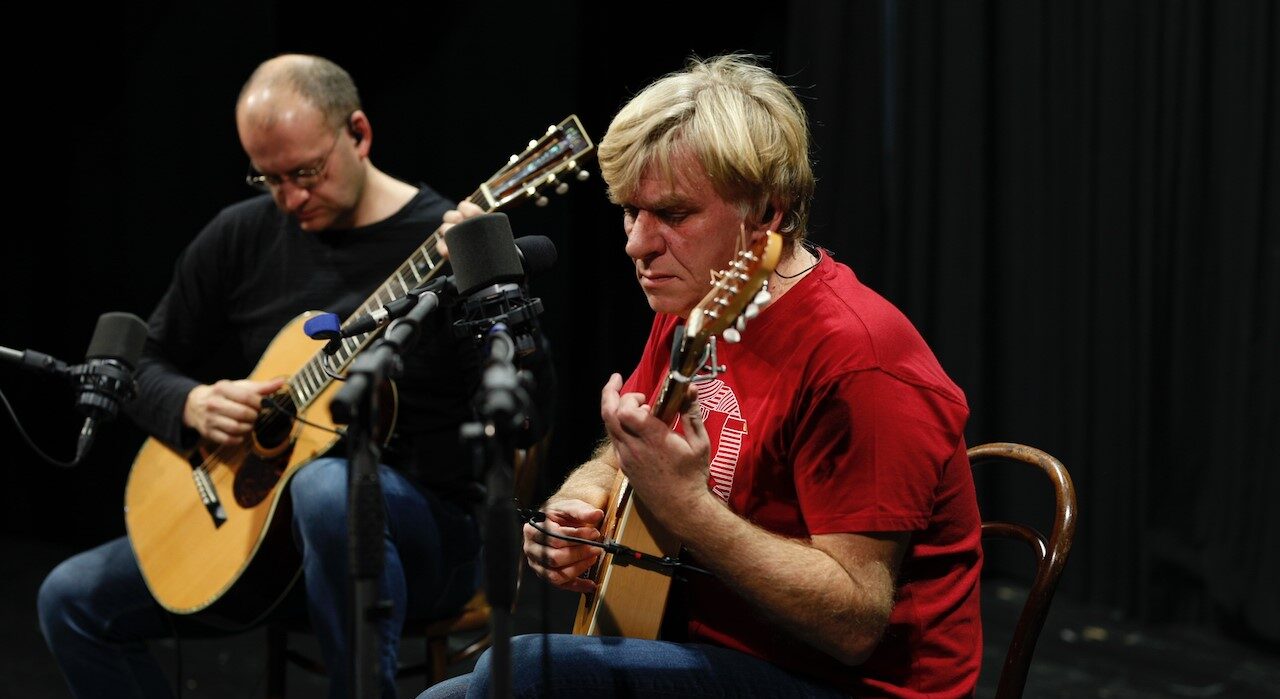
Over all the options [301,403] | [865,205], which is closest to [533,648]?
[301,403]

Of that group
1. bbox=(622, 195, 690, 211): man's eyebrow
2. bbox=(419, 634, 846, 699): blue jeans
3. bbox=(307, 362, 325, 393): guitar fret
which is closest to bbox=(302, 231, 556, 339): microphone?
bbox=(622, 195, 690, 211): man's eyebrow

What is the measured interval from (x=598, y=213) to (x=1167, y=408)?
90.8 inches

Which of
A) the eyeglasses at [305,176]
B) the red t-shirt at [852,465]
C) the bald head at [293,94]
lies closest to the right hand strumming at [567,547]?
the red t-shirt at [852,465]

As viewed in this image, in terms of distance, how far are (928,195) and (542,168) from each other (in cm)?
270

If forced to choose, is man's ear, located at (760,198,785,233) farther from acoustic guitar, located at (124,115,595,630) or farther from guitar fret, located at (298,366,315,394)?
guitar fret, located at (298,366,315,394)

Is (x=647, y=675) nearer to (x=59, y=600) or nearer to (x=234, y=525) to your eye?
(x=234, y=525)

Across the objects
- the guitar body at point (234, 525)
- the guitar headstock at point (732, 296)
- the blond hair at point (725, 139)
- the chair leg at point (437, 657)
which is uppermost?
the blond hair at point (725, 139)

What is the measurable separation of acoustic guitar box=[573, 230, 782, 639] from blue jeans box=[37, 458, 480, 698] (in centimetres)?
60

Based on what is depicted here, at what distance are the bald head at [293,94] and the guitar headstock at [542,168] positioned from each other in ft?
2.16

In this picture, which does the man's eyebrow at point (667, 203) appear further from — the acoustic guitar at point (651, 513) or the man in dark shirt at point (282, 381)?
the man in dark shirt at point (282, 381)

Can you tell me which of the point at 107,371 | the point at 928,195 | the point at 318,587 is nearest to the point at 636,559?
the point at 318,587

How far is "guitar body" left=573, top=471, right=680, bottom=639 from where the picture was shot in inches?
70.8

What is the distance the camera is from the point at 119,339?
241 centimetres

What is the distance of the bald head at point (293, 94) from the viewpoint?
293 centimetres
